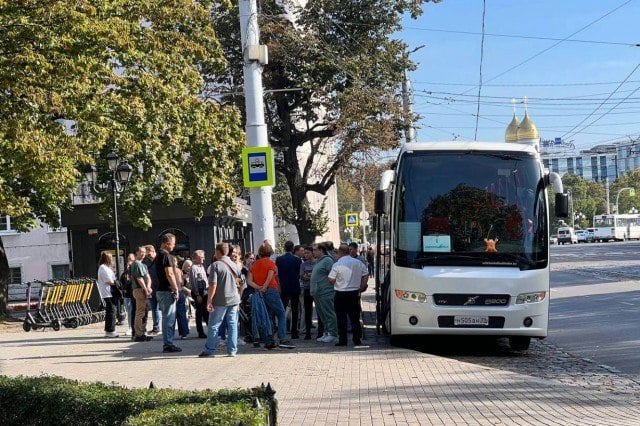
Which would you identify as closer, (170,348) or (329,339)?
(170,348)

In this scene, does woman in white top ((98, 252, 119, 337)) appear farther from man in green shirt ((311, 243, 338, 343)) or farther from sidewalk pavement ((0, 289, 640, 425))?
man in green shirt ((311, 243, 338, 343))

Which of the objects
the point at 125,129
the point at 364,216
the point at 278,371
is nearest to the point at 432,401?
the point at 278,371

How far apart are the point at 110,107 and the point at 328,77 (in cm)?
1410

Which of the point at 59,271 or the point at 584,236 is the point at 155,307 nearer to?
the point at 59,271

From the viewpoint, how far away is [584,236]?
12000cm

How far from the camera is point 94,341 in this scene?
63.5 feet

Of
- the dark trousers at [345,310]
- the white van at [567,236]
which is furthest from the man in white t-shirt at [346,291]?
the white van at [567,236]

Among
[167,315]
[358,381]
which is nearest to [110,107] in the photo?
[167,315]

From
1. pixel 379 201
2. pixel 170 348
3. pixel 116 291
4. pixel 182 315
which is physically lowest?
pixel 170 348

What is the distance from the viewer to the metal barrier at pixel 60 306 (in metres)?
24.2

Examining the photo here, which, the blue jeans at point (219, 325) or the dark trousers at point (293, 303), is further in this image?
the dark trousers at point (293, 303)

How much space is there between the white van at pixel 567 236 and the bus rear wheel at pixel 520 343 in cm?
Answer: 10549

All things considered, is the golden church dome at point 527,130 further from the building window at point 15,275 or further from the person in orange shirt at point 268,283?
the person in orange shirt at point 268,283

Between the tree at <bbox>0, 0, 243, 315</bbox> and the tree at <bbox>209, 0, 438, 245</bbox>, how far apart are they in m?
7.77
